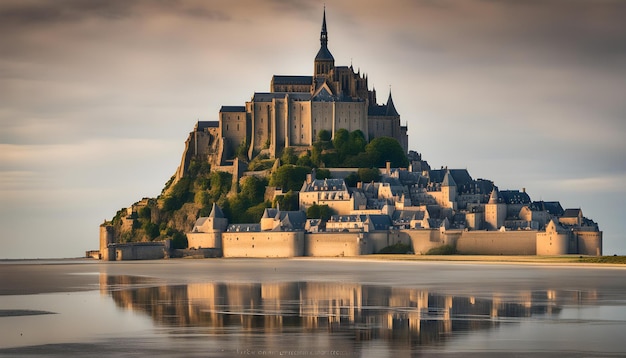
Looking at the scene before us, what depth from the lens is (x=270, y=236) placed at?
97.3m

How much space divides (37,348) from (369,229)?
2617 inches

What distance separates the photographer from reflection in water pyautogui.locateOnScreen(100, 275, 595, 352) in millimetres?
29406

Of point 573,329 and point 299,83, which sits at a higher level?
point 299,83

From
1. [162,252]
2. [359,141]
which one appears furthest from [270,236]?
[359,141]

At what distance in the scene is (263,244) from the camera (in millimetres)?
97875

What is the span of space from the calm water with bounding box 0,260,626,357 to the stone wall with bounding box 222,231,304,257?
133ft

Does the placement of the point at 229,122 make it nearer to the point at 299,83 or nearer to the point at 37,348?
the point at 299,83

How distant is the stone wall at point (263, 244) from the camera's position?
9575 cm

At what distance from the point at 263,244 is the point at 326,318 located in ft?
210

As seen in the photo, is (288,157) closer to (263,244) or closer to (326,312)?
(263,244)

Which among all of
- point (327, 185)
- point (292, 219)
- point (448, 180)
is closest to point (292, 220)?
point (292, 219)

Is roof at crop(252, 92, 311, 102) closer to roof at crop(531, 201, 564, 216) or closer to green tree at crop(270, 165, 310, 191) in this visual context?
green tree at crop(270, 165, 310, 191)

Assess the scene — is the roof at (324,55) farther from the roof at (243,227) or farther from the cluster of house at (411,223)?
the roof at (243,227)

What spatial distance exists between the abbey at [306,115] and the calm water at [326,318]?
60791 mm
